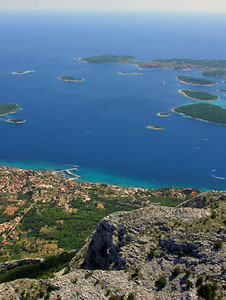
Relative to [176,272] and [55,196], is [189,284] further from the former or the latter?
[55,196]

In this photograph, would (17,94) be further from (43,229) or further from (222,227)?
(222,227)

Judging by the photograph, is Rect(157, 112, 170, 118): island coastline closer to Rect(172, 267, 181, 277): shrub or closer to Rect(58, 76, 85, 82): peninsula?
Rect(58, 76, 85, 82): peninsula

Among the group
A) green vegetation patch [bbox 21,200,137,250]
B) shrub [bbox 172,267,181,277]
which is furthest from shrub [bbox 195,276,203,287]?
green vegetation patch [bbox 21,200,137,250]

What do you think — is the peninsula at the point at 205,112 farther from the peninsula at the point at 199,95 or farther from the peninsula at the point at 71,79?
the peninsula at the point at 71,79

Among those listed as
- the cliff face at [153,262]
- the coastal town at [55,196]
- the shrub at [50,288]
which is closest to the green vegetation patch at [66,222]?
the coastal town at [55,196]

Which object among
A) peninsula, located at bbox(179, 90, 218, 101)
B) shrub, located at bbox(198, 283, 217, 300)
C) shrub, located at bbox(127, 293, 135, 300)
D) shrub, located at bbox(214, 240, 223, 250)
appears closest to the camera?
shrub, located at bbox(198, 283, 217, 300)

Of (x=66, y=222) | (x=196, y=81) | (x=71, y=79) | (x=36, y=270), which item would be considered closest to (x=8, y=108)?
(x=71, y=79)

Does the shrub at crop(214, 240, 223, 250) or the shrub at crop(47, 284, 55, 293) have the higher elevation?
the shrub at crop(214, 240, 223, 250)

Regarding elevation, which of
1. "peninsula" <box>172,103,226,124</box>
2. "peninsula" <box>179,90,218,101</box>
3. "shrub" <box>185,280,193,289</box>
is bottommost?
"peninsula" <box>172,103,226,124</box>
